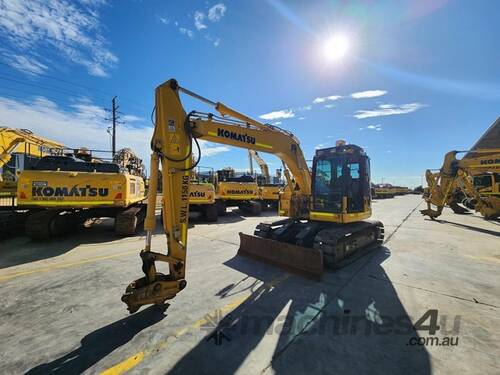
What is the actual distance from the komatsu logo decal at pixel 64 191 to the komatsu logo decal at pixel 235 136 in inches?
214

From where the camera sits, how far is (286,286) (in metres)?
4.45

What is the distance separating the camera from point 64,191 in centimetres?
711

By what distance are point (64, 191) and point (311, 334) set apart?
313 inches

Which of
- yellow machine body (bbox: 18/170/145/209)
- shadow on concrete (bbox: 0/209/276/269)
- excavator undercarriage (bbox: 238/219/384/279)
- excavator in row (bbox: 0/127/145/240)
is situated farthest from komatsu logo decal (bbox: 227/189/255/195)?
excavator undercarriage (bbox: 238/219/384/279)

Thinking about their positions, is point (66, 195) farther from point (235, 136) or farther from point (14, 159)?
point (14, 159)

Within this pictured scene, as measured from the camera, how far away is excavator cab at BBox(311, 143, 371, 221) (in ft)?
20.7

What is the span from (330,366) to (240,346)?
1030 millimetres

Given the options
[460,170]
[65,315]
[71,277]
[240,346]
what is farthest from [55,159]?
[460,170]

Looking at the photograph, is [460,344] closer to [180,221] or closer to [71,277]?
[180,221]

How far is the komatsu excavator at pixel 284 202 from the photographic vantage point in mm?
3473

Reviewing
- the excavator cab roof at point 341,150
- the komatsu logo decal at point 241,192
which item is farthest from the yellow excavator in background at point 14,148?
the excavator cab roof at point 341,150

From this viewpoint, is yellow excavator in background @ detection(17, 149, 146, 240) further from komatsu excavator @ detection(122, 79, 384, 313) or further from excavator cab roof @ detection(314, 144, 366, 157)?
excavator cab roof @ detection(314, 144, 366, 157)

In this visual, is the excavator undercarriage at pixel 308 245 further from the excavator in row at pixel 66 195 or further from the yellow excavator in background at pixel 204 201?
the yellow excavator in background at pixel 204 201

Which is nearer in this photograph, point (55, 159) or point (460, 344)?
Result: point (460, 344)
